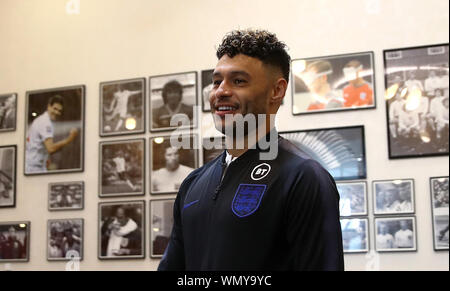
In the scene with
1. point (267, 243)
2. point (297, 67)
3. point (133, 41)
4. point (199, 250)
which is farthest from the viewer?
point (133, 41)

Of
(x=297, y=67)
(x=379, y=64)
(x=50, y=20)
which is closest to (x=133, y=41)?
(x=50, y=20)

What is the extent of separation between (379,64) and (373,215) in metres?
1.58

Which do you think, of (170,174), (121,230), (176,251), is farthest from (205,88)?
(176,251)

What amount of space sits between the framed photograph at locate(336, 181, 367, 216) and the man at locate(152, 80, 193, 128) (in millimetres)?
2037

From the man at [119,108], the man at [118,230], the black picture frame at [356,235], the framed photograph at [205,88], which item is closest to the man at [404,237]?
the black picture frame at [356,235]

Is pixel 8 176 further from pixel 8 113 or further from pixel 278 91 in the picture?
pixel 278 91

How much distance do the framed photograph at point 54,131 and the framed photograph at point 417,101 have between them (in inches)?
147

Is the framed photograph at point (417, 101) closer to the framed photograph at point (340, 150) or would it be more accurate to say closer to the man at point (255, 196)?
the framed photograph at point (340, 150)

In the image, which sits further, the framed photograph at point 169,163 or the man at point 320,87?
the framed photograph at point 169,163

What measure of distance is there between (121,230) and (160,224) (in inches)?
20.2

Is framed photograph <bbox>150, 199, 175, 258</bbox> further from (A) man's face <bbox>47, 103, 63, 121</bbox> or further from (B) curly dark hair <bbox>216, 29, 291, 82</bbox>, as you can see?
(B) curly dark hair <bbox>216, 29, 291, 82</bbox>

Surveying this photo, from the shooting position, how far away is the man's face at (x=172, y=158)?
798cm

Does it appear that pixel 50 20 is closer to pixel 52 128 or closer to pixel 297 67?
pixel 52 128

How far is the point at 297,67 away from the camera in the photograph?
762cm
